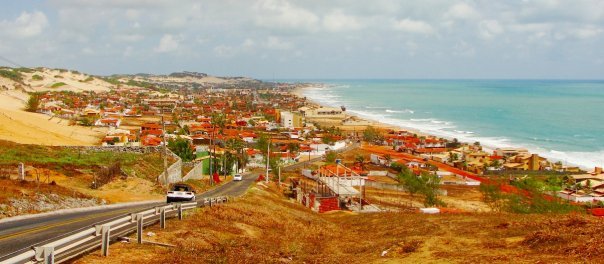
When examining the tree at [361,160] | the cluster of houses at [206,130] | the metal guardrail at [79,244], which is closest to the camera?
the metal guardrail at [79,244]

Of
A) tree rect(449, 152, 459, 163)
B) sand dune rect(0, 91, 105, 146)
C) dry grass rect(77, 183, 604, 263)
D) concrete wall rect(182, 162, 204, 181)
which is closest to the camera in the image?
dry grass rect(77, 183, 604, 263)

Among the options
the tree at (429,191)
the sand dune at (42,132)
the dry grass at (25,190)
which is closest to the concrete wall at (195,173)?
the sand dune at (42,132)

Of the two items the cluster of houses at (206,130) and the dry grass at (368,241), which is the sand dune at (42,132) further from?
the dry grass at (368,241)

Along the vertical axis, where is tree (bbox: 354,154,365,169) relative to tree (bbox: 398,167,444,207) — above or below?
below

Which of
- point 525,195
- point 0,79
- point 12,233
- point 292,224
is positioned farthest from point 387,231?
point 0,79

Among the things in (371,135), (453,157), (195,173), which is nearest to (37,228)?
(195,173)

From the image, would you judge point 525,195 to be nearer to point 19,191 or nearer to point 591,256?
point 591,256

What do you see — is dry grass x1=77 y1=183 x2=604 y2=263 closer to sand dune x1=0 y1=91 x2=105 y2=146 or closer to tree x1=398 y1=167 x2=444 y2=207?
tree x1=398 y1=167 x2=444 y2=207

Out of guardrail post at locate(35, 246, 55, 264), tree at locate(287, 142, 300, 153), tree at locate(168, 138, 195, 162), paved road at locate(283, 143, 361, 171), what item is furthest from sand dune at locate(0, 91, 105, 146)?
guardrail post at locate(35, 246, 55, 264)
